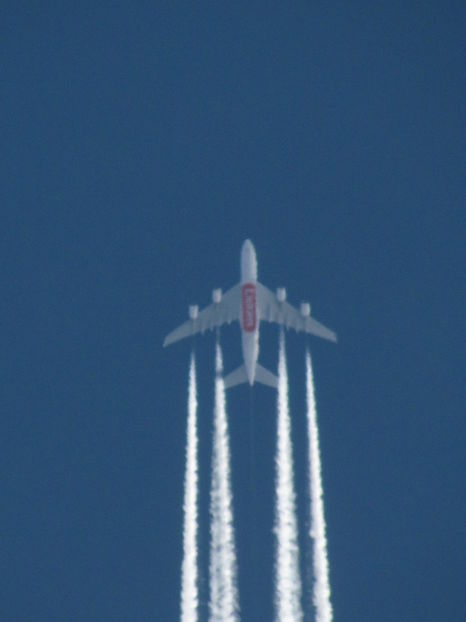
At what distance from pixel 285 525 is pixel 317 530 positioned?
2529mm

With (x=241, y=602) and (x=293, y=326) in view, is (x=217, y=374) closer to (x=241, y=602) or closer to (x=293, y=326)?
(x=293, y=326)

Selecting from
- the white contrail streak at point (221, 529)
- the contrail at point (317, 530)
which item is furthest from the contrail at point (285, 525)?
the white contrail streak at point (221, 529)

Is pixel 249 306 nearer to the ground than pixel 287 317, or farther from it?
nearer to the ground

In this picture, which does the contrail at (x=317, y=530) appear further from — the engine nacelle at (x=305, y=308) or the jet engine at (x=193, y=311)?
the jet engine at (x=193, y=311)

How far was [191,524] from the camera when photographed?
12850cm

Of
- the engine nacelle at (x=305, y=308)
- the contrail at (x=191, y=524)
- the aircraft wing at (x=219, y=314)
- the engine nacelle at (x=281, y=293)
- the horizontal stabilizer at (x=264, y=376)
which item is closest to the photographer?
the contrail at (x=191, y=524)

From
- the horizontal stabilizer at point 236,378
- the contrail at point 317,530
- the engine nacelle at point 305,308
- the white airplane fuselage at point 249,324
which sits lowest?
the contrail at point 317,530

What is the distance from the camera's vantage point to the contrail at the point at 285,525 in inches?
4779

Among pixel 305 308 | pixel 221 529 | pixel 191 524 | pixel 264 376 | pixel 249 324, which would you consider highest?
pixel 305 308

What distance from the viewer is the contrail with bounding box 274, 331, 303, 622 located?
121m

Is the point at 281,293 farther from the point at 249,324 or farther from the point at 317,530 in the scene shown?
the point at 317,530

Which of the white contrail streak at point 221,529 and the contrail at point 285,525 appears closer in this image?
the contrail at point 285,525

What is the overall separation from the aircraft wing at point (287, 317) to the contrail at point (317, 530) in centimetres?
213

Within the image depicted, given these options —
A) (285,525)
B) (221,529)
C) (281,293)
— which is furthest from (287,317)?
(221,529)
